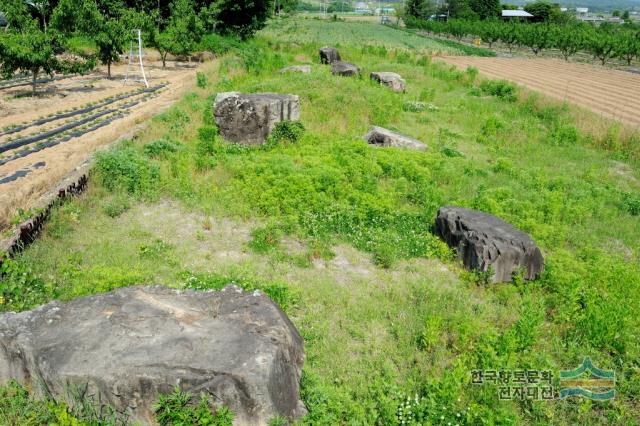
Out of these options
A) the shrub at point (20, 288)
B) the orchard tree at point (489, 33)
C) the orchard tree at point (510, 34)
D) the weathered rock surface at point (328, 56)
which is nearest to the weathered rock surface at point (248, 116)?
the shrub at point (20, 288)

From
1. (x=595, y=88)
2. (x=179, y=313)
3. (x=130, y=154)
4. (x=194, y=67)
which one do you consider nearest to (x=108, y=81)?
(x=194, y=67)

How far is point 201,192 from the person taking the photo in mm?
9367

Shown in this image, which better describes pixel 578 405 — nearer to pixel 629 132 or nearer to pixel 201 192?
pixel 201 192

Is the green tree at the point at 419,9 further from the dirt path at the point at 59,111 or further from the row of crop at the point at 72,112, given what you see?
the row of crop at the point at 72,112

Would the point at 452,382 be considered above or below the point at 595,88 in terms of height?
below

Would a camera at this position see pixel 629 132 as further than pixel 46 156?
Yes

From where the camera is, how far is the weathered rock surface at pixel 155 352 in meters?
3.99

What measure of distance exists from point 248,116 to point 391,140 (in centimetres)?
400

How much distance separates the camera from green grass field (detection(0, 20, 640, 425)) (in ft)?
16.2

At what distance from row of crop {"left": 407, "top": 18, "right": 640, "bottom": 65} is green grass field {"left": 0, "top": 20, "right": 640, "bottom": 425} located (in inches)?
1339

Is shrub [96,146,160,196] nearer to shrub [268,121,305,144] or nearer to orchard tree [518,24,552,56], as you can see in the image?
shrub [268,121,305,144]

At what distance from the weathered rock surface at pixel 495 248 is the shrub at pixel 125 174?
19.7 feet

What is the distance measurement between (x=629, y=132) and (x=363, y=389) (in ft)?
44.2

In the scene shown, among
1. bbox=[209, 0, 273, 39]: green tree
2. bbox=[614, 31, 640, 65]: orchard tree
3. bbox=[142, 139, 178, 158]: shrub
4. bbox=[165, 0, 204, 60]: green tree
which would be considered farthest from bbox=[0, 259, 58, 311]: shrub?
bbox=[614, 31, 640, 65]: orchard tree
